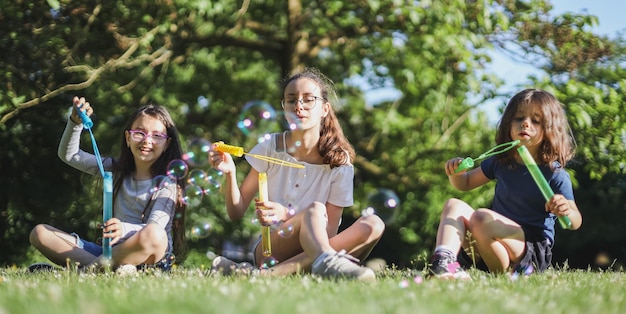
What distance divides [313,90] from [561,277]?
156cm

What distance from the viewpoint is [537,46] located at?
7594mm

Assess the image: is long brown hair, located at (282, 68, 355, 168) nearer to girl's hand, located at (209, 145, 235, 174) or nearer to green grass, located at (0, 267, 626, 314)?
girl's hand, located at (209, 145, 235, 174)

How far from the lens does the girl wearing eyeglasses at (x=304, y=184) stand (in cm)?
368

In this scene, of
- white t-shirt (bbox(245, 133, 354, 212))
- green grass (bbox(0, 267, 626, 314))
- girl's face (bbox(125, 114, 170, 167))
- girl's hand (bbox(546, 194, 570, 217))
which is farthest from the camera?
girl's face (bbox(125, 114, 170, 167))

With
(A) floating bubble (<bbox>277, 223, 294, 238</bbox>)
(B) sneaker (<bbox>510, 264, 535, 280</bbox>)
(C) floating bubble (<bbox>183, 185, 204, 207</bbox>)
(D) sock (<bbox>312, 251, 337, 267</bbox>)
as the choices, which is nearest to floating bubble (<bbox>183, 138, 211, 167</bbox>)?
(C) floating bubble (<bbox>183, 185, 204, 207</bbox>)

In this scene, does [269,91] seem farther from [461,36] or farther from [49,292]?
[49,292]

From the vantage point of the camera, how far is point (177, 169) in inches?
168

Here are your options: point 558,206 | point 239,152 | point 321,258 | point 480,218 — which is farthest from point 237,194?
point 558,206

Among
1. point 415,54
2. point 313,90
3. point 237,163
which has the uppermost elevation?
point 313,90

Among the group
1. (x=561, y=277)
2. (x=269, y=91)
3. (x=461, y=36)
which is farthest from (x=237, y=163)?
(x=561, y=277)

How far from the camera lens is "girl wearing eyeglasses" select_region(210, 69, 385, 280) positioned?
3.68m

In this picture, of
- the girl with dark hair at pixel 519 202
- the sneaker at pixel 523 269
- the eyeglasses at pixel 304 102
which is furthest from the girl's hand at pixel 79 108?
the sneaker at pixel 523 269

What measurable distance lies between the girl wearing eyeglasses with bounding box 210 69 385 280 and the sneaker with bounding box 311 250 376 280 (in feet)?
0.66

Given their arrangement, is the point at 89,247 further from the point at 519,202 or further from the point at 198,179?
the point at 519,202
